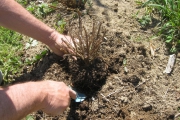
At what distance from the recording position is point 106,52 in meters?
2.60

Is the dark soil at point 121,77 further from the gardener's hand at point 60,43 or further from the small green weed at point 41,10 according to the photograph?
the small green weed at point 41,10

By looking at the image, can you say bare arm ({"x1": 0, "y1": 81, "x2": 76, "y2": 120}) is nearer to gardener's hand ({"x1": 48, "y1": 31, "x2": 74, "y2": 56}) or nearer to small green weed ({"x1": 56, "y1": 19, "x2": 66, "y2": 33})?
gardener's hand ({"x1": 48, "y1": 31, "x2": 74, "y2": 56})

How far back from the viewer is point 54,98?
1.97 metres

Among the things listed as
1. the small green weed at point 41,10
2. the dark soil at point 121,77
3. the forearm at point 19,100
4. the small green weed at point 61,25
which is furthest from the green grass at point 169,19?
the forearm at point 19,100

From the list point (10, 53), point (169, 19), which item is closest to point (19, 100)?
point (10, 53)

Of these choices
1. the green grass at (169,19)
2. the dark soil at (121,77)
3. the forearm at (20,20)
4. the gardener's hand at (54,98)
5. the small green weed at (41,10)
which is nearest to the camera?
the gardener's hand at (54,98)

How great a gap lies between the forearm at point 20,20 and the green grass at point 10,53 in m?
0.48

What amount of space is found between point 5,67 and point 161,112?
1.48 m

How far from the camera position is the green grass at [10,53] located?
2715mm

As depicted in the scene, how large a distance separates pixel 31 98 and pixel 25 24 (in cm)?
71

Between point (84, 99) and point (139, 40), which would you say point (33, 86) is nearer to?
point (84, 99)

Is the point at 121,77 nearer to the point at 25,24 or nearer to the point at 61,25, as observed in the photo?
the point at 61,25

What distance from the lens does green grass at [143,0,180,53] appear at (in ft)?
8.50

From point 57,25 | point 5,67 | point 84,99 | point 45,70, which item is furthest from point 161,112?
point 5,67
